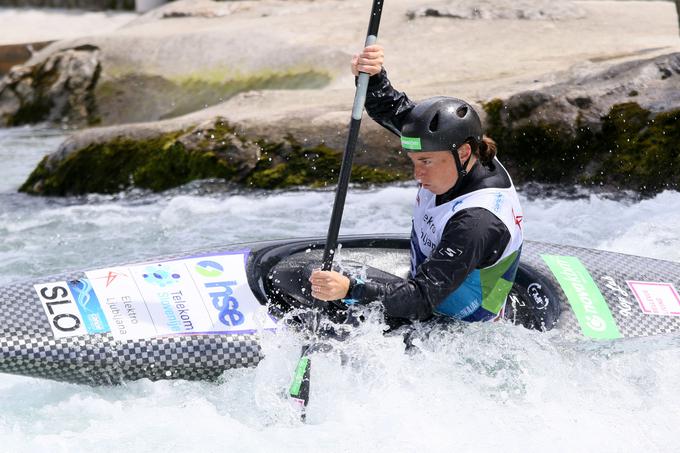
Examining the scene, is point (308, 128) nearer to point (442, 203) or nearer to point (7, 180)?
point (7, 180)

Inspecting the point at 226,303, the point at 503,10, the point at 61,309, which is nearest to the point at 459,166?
A: the point at 226,303

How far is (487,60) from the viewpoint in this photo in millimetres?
9602

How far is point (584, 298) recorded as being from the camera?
13.0ft

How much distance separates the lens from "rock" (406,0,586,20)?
11570 millimetres

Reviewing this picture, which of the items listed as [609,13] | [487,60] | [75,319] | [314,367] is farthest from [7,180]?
[609,13]

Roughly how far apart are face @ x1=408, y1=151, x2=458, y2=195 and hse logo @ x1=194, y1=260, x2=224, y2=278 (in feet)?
3.20

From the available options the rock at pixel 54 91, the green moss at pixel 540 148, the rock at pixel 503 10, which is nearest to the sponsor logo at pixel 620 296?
the green moss at pixel 540 148

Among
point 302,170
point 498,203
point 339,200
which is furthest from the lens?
point 302,170

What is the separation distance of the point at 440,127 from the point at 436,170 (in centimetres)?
15

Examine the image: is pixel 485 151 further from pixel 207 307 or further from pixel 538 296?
pixel 207 307

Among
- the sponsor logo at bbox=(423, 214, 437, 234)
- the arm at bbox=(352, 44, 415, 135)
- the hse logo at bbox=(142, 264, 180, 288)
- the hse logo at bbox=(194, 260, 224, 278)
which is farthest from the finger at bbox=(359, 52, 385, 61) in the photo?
Result: the hse logo at bbox=(142, 264, 180, 288)

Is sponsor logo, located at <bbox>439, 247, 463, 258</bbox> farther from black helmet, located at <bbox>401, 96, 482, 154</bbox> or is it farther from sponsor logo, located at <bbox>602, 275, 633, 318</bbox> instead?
→ sponsor logo, located at <bbox>602, 275, 633, 318</bbox>

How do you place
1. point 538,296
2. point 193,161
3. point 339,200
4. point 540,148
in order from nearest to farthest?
point 339,200 < point 538,296 < point 540,148 < point 193,161

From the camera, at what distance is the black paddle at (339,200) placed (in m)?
3.41
